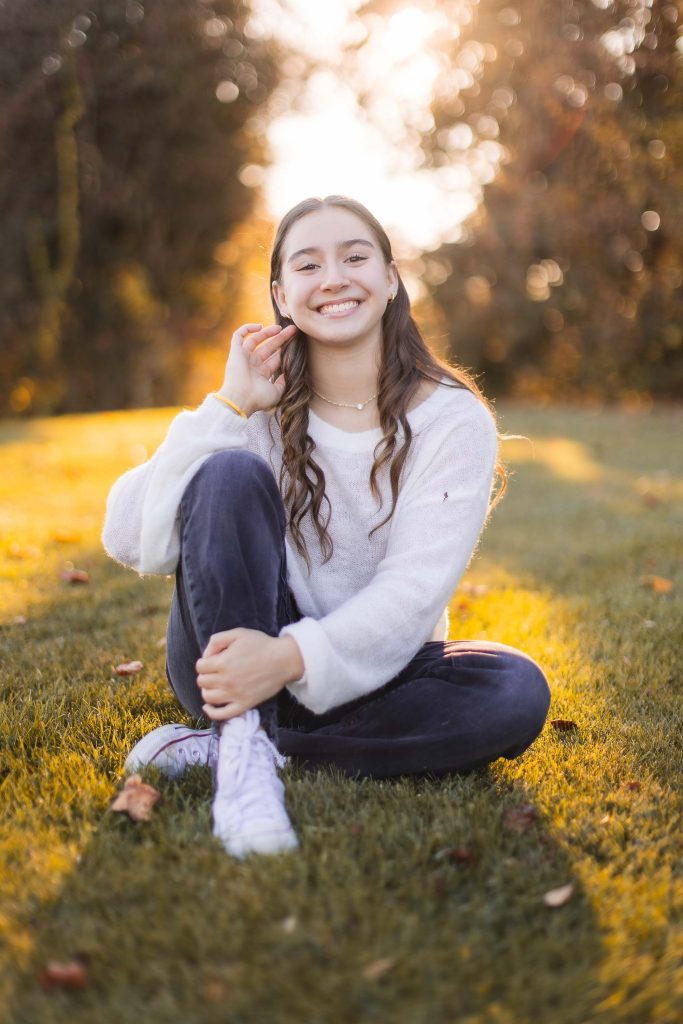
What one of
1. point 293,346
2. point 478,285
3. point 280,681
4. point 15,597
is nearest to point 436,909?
point 280,681

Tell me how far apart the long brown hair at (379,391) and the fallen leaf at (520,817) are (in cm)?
86

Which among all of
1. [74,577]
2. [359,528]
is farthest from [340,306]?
[74,577]

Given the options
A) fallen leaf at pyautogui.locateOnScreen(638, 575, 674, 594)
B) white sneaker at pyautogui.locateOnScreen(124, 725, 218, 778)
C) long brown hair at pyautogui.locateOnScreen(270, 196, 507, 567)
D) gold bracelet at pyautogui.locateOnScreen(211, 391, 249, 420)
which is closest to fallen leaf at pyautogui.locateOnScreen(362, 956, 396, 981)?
white sneaker at pyautogui.locateOnScreen(124, 725, 218, 778)

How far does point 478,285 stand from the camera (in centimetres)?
2456

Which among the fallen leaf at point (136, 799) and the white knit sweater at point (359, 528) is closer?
the fallen leaf at point (136, 799)

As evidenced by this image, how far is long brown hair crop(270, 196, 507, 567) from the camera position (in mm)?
2656

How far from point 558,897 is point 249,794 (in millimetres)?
697

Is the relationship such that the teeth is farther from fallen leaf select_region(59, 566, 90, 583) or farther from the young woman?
fallen leaf select_region(59, 566, 90, 583)

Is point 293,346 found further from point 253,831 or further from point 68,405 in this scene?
point 68,405

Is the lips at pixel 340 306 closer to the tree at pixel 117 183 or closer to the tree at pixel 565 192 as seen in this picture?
the tree at pixel 565 192

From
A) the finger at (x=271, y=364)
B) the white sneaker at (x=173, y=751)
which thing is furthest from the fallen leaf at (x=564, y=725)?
the finger at (x=271, y=364)

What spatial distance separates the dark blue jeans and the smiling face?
578mm

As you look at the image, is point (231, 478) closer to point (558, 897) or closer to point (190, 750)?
point (190, 750)

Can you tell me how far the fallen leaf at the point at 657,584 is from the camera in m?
4.49
